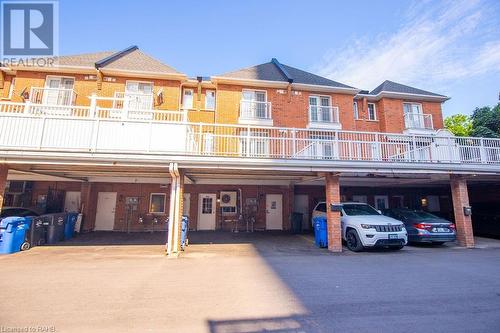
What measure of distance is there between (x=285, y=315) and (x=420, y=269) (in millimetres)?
4898

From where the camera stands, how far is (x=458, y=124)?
32250 millimetres

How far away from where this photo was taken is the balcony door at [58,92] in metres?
14.3

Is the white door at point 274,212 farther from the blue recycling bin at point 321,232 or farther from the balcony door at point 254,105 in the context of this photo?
the blue recycling bin at point 321,232

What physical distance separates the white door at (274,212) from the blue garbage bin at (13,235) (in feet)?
37.3

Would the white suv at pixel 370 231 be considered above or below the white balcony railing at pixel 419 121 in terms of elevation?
below

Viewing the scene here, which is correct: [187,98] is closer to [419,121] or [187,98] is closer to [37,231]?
[37,231]

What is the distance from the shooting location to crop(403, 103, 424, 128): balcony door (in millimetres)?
17922

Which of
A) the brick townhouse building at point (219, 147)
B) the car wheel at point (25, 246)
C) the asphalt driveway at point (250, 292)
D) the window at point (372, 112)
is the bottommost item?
the asphalt driveway at point (250, 292)

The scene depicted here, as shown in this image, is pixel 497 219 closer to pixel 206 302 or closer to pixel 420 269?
pixel 420 269

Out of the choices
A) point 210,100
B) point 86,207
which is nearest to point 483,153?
point 210,100

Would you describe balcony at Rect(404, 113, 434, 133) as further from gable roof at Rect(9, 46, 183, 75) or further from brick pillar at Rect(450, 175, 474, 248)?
gable roof at Rect(9, 46, 183, 75)

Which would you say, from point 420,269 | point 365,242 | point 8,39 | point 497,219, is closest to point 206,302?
point 420,269

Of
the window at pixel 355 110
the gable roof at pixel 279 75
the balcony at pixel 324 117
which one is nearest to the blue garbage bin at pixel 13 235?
the gable roof at pixel 279 75

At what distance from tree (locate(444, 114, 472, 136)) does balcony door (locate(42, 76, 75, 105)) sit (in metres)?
39.4
